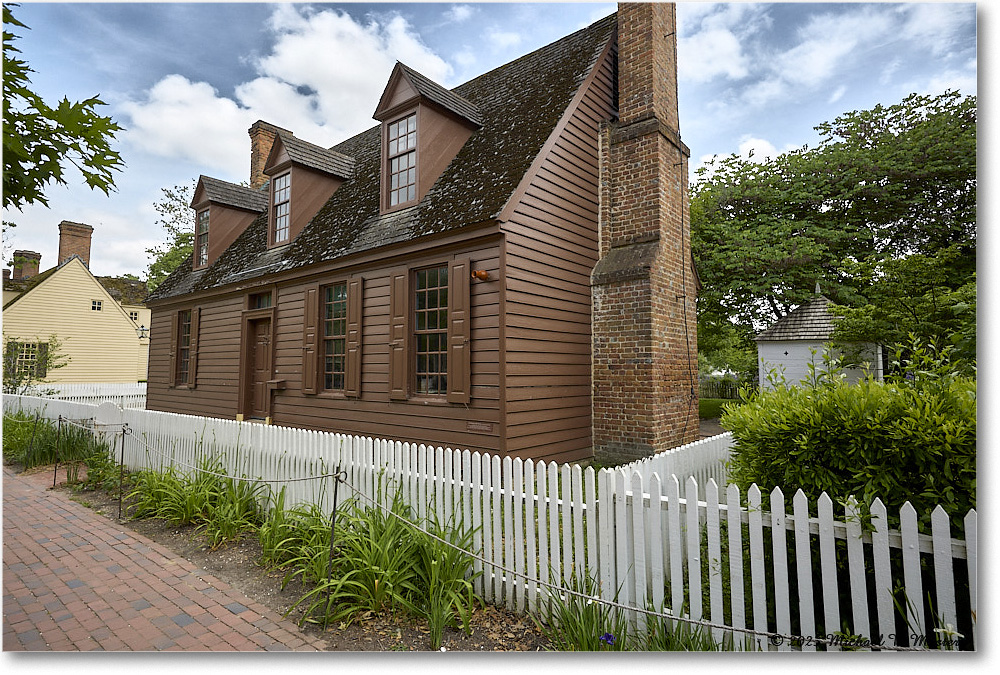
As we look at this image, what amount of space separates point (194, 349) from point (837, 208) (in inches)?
533

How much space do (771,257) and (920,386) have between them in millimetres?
10441

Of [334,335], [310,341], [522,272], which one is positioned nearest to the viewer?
[522,272]

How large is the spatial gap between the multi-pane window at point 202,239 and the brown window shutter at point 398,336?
7662 millimetres

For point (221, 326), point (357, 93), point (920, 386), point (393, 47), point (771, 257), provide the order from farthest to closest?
point (771, 257)
point (221, 326)
point (357, 93)
point (393, 47)
point (920, 386)

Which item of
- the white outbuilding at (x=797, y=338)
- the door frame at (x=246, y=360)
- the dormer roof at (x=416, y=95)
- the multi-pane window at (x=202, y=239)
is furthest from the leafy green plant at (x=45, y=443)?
the white outbuilding at (x=797, y=338)

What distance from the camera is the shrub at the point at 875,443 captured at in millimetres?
2348

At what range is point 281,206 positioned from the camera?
10477 millimetres

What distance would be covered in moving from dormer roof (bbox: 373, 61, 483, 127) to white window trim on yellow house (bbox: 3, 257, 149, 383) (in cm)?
594

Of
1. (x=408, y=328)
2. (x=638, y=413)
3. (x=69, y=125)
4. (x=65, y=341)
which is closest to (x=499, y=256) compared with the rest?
(x=408, y=328)

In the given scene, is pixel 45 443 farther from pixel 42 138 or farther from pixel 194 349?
pixel 42 138

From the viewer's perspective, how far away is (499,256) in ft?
20.7

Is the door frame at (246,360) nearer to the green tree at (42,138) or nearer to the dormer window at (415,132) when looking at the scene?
the dormer window at (415,132)

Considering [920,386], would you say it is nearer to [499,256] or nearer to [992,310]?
[992,310]

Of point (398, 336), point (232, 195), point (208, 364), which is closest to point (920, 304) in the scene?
point (398, 336)
